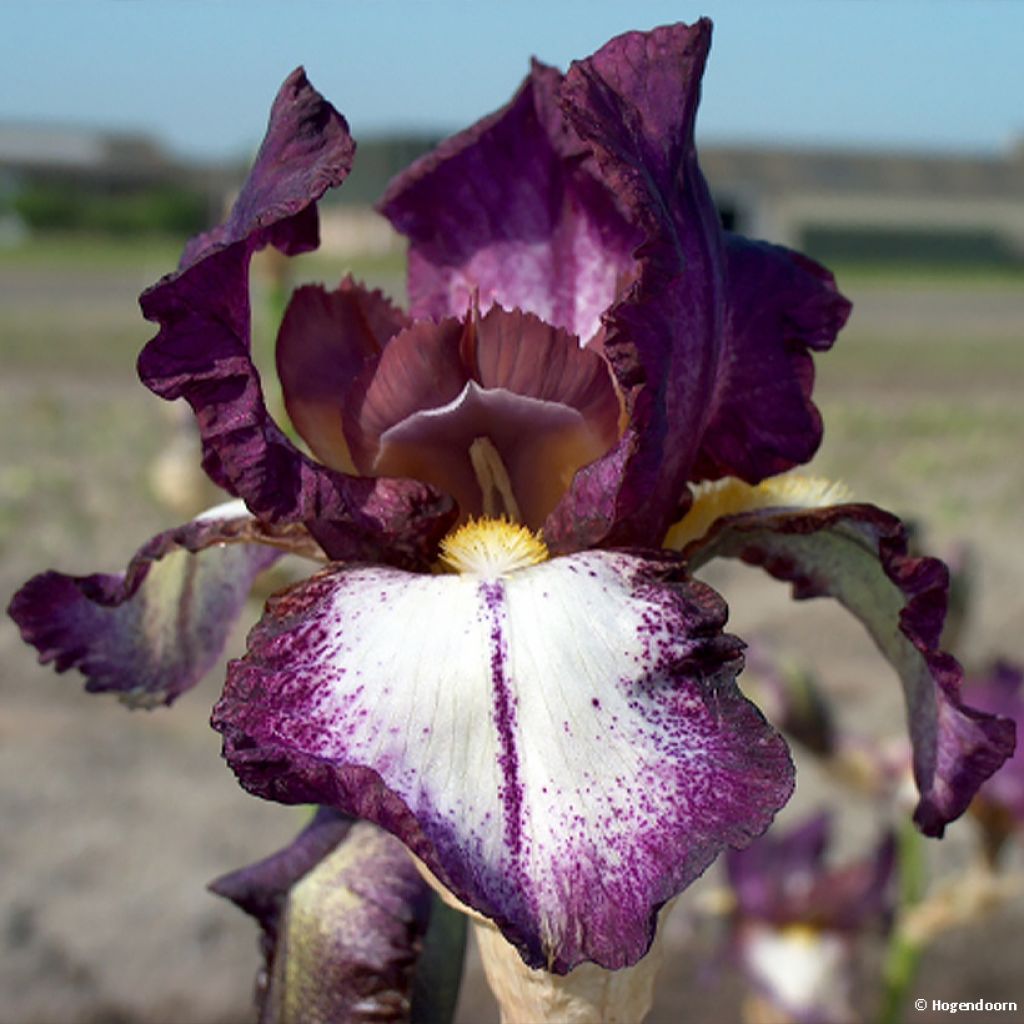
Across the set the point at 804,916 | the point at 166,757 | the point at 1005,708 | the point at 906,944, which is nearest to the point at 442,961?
the point at 1005,708

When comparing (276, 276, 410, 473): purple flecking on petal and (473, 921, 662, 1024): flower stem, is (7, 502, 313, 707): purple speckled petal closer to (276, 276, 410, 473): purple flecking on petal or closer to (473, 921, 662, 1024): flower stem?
(276, 276, 410, 473): purple flecking on petal

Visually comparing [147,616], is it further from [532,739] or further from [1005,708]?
[1005,708]

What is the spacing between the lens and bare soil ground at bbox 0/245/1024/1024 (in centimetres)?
306

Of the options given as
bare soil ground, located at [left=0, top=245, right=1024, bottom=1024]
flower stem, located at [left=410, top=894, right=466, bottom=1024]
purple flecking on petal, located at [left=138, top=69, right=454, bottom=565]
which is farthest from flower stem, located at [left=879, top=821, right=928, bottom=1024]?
purple flecking on petal, located at [left=138, top=69, right=454, bottom=565]

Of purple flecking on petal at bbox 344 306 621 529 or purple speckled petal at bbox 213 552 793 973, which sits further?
purple flecking on petal at bbox 344 306 621 529

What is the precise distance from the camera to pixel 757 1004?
Answer: 218 cm

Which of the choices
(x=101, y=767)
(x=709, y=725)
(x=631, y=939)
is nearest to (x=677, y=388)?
(x=709, y=725)

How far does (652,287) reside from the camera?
Result: 73cm

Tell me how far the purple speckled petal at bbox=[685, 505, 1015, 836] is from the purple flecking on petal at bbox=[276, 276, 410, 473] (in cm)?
24

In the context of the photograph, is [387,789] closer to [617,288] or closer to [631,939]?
[631,939]

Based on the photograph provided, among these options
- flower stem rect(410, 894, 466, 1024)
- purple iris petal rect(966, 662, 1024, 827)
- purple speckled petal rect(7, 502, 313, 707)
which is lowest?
purple iris petal rect(966, 662, 1024, 827)

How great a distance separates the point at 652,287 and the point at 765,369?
0.55 ft

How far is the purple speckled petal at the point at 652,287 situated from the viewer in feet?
2.38

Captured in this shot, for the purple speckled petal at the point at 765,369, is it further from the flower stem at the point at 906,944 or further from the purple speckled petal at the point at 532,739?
the flower stem at the point at 906,944
